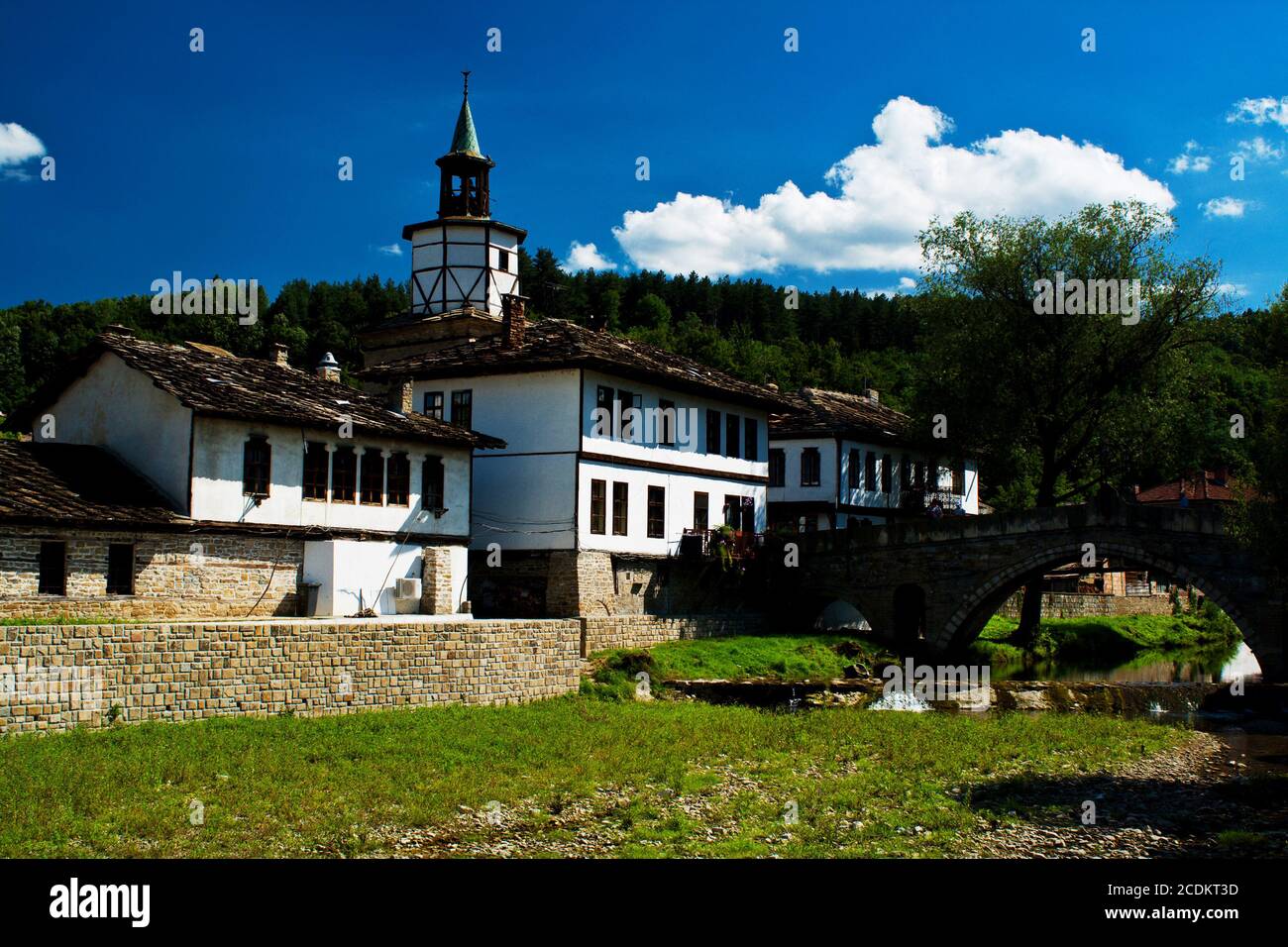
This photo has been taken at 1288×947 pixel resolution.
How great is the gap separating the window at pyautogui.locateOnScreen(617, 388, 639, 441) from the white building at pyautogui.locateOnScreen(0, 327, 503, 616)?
193 inches

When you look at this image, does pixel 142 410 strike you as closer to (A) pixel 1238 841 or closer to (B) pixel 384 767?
(B) pixel 384 767

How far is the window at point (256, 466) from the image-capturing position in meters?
26.6

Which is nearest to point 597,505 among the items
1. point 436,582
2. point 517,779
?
point 436,582

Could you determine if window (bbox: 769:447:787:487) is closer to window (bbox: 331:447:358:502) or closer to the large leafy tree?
the large leafy tree

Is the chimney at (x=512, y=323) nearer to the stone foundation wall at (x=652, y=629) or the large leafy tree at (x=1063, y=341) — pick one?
the stone foundation wall at (x=652, y=629)

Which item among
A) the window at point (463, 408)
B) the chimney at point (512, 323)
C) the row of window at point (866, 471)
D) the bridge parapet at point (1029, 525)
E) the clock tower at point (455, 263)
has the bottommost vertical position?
the bridge parapet at point (1029, 525)

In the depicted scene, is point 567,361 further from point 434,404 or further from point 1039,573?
point 1039,573

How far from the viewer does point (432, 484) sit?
103ft

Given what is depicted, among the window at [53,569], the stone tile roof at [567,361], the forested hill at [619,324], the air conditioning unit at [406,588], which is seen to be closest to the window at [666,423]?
the stone tile roof at [567,361]

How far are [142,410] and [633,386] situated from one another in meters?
13.7

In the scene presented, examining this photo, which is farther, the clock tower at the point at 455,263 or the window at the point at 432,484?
the clock tower at the point at 455,263

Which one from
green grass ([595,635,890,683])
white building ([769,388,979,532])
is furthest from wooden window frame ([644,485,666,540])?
white building ([769,388,979,532])

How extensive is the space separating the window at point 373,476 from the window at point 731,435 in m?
13.1

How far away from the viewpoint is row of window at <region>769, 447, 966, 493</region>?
45.7 m
